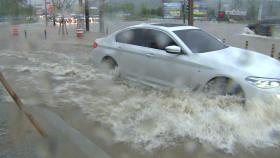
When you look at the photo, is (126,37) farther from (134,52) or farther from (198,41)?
(198,41)

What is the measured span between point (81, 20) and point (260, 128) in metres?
19.6

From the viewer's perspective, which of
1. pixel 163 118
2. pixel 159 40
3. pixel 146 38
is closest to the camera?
pixel 163 118

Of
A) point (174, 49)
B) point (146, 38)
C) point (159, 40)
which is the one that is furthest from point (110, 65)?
point (174, 49)

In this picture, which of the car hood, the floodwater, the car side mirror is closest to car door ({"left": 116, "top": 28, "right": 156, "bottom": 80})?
the floodwater

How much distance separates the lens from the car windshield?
5.88m

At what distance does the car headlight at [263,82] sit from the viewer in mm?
4852

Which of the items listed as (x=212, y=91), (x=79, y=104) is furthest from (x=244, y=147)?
(x=79, y=104)

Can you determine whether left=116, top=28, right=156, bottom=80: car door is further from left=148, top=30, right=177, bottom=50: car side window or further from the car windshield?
the car windshield

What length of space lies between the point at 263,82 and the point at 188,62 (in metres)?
1.22

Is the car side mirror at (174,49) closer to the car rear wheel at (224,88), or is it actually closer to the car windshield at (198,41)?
the car windshield at (198,41)

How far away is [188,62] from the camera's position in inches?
220

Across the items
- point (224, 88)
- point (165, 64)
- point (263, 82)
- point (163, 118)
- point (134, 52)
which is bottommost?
point (163, 118)

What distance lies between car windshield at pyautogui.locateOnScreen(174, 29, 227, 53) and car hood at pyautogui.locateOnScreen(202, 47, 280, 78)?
0.21m

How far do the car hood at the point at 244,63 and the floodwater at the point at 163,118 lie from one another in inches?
16.9
